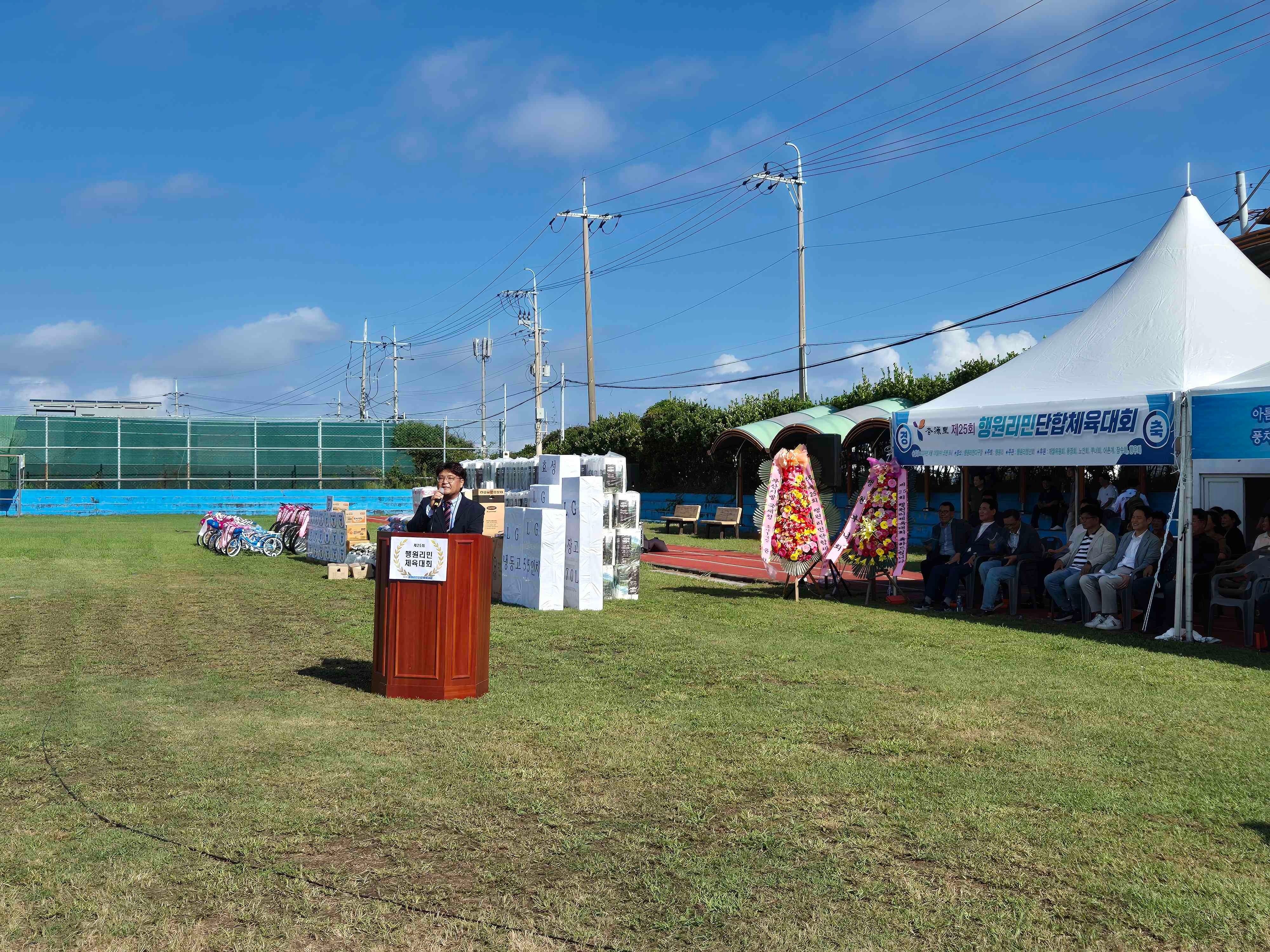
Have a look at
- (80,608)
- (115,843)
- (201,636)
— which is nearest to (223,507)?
(80,608)

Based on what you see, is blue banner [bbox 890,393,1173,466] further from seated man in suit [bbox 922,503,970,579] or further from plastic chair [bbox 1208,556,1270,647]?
plastic chair [bbox 1208,556,1270,647]

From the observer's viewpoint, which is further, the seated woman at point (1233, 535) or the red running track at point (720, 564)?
the red running track at point (720, 564)

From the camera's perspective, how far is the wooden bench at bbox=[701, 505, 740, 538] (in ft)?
98.8

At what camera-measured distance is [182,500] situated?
151ft

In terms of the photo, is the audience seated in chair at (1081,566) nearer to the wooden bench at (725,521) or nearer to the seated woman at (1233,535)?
the seated woman at (1233,535)

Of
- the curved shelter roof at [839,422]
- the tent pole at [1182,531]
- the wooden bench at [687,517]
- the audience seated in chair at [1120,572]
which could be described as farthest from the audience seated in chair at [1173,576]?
the wooden bench at [687,517]

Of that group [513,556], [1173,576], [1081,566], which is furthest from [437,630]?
[1081,566]

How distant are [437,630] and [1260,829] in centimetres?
508

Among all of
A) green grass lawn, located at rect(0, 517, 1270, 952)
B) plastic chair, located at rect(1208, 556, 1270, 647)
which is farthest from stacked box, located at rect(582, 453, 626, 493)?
plastic chair, located at rect(1208, 556, 1270, 647)

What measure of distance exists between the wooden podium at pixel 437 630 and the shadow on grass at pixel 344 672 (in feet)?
1.57

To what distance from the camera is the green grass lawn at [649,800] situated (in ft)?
12.6

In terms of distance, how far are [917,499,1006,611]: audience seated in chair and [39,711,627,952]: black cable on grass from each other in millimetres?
10674

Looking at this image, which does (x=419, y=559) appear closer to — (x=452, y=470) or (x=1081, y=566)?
(x=452, y=470)

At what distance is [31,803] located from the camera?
503 centimetres
